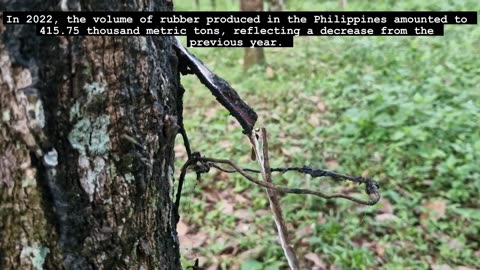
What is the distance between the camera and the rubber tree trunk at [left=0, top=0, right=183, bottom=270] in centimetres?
68

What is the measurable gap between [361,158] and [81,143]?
2691 millimetres

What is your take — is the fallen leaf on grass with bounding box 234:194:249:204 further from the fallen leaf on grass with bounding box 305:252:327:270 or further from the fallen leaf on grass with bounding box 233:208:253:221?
the fallen leaf on grass with bounding box 305:252:327:270

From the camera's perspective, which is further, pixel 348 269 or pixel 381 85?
pixel 381 85

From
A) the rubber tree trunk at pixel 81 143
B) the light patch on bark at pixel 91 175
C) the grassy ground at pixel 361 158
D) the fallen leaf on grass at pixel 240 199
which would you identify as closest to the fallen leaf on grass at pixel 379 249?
the grassy ground at pixel 361 158

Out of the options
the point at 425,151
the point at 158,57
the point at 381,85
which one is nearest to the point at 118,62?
the point at 158,57

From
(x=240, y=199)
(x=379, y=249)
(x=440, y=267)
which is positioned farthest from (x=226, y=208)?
(x=440, y=267)

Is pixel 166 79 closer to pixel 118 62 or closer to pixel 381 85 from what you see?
pixel 118 62

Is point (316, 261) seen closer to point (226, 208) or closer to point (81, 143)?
point (226, 208)

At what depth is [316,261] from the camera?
2.38 m

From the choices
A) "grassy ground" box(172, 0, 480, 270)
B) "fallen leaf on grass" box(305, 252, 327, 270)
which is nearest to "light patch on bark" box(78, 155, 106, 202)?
"grassy ground" box(172, 0, 480, 270)

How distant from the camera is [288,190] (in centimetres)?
83

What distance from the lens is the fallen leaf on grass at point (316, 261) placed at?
2.37 metres

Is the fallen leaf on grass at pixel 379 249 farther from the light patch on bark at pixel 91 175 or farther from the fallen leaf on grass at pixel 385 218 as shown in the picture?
the light patch on bark at pixel 91 175

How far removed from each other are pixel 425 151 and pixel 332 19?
7.04ft
